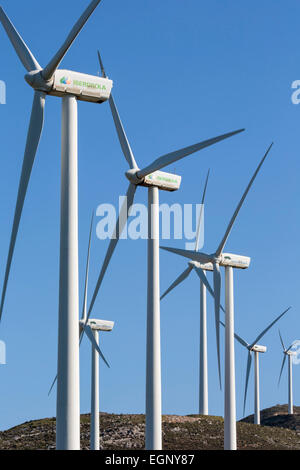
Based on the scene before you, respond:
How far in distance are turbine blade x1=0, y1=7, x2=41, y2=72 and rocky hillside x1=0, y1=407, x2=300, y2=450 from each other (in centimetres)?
5379

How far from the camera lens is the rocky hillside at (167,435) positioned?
3546 inches

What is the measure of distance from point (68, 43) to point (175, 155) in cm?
1430

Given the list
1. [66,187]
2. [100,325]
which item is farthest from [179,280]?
[66,187]

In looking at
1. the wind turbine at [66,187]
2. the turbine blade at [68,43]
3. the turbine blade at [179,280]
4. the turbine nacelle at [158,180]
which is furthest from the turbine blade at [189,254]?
the turbine blade at [68,43]

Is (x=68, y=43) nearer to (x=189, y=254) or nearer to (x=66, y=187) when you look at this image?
(x=66, y=187)

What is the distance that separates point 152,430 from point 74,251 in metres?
18.0

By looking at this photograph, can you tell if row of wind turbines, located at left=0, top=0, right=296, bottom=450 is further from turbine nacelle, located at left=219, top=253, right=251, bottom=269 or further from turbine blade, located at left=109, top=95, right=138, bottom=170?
turbine nacelle, located at left=219, top=253, right=251, bottom=269

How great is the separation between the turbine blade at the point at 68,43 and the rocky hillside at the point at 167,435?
54934 mm

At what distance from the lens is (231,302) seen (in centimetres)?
6938

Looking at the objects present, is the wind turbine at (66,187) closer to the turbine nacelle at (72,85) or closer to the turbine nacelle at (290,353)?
the turbine nacelle at (72,85)

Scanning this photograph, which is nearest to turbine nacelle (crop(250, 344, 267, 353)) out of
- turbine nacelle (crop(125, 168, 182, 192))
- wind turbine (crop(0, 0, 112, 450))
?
turbine nacelle (crop(125, 168, 182, 192))
